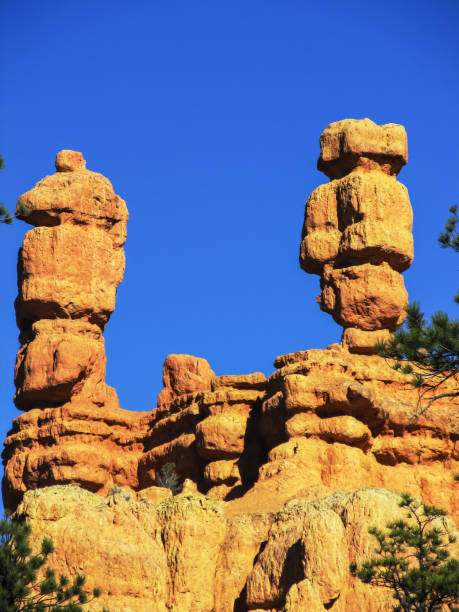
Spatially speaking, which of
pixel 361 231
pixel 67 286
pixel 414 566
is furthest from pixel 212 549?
pixel 67 286

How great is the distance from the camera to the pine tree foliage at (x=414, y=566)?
98.3 feet

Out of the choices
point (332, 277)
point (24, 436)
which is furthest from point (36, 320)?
point (332, 277)

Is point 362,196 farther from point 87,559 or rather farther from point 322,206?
point 87,559

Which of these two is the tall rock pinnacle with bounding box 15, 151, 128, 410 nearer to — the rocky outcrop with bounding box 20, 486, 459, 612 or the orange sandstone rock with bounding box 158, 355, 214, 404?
the orange sandstone rock with bounding box 158, 355, 214, 404

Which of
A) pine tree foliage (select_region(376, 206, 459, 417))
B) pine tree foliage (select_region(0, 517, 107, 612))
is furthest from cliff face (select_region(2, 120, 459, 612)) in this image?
pine tree foliage (select_region(376, 206, 459, 417))

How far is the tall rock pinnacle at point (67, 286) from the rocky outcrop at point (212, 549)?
1598cm

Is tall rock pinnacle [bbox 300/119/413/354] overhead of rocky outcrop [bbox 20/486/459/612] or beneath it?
overhead

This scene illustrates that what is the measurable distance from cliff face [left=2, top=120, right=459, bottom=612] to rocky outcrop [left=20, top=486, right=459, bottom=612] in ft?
0.16

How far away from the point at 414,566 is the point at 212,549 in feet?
20.5

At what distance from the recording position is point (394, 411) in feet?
150

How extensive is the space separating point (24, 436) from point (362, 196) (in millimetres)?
15150

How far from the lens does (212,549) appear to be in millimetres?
37219

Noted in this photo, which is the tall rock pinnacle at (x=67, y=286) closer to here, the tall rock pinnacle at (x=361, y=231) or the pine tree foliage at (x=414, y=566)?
the tall rock pinnacle at (x=361, y=231)

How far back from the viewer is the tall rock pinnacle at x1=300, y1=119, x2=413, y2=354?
50875 millimetres
